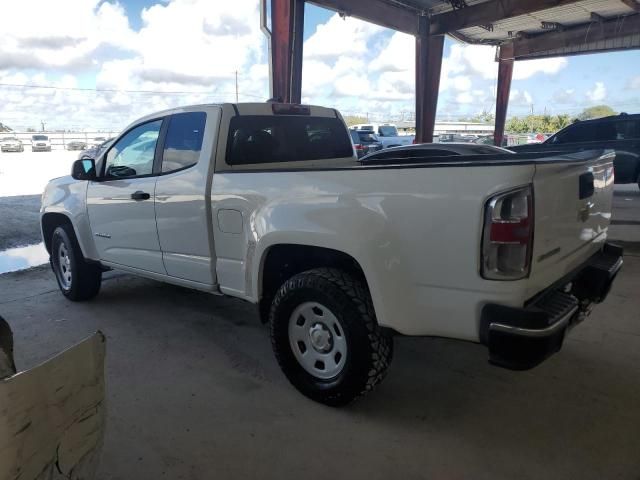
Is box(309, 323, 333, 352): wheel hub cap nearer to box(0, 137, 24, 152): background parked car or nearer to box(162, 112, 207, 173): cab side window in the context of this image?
box(162, 112, 207, 173): cab side window

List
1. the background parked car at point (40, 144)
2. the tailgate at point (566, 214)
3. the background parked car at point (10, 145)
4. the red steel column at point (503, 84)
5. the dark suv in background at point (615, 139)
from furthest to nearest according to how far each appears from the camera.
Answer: the background parked car at point (40, 144), the background parked car at point (10, 145), the red steel column at point (503, 84), the dark suv in background at point (615, 139), the tailgate at point (566, 214)

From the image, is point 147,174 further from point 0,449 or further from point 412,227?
point 0,449

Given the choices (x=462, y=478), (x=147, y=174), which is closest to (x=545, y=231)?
(x=462, y=478)

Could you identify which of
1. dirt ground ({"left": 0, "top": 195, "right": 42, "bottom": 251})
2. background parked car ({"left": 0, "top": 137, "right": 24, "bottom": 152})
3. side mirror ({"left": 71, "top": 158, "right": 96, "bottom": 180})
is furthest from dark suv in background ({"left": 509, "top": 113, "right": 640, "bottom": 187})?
background parked car ({"left": 0, "top": 137, "right": 24, "bottom": 152})

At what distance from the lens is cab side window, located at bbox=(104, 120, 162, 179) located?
413cm

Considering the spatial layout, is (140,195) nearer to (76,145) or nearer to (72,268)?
(72,268)

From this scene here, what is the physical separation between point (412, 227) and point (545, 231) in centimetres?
62

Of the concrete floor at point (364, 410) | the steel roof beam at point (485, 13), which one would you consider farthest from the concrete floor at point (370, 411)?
the steel roof beam at point (485, 13)

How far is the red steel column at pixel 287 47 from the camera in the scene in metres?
12.1

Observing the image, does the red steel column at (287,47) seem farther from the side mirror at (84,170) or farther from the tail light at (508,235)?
the tail light at (508,235)

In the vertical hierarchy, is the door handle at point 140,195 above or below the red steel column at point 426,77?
below

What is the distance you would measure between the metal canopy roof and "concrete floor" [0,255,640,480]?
1179cm

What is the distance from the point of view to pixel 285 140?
13.0ft

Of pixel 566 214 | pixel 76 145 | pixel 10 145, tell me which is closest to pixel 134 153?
pixel 566 214
